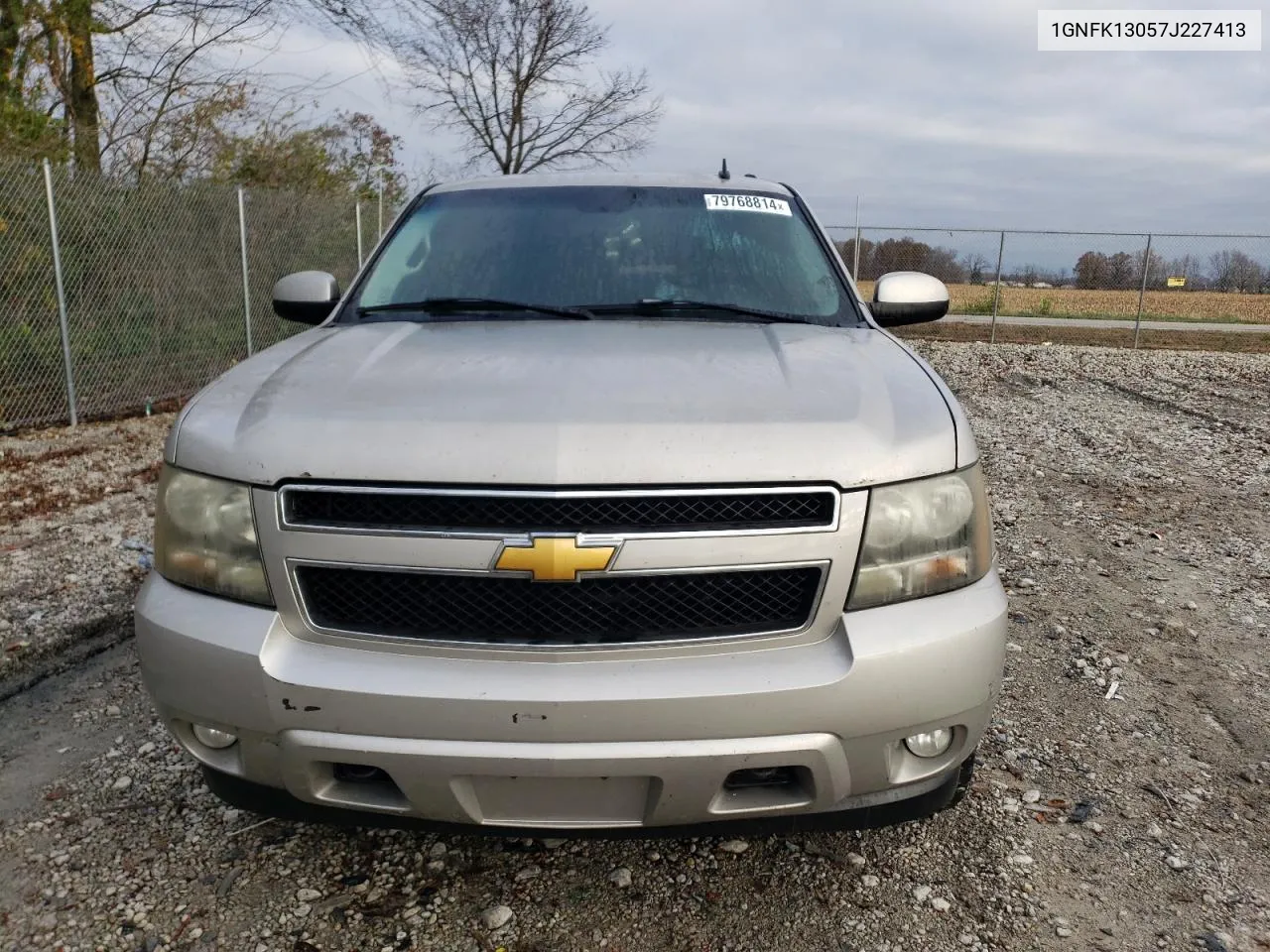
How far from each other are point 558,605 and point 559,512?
0.63ft

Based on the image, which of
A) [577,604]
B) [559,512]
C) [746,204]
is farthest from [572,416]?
[746,204]

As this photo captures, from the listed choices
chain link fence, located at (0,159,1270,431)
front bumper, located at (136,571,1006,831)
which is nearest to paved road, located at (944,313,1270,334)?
chain link fence, located at (0,159,1270,431)

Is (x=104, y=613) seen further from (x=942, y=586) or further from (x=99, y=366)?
(x=99, y=366)

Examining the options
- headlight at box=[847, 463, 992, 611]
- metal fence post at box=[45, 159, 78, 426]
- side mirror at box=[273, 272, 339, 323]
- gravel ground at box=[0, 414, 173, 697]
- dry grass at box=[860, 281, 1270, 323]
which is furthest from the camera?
dry grass at box=[860, 281, 1270, 323]

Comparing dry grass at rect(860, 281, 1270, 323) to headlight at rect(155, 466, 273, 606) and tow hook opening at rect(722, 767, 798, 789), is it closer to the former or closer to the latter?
tow hook opening at rect(722, 767, 798, 789)

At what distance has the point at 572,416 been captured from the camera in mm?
1887

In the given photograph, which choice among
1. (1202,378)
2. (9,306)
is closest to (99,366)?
(9,306)

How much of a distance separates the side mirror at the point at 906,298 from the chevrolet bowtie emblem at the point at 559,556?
1.92 m

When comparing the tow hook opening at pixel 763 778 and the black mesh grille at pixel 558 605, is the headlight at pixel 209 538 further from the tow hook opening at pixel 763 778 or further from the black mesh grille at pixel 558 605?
the tow hook opening at pixel 763 778

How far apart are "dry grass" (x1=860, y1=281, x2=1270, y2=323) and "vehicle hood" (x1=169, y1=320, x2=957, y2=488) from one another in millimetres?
17205

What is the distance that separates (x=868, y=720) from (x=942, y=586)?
0.36 metres

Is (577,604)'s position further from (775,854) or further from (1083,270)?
(1083,270)

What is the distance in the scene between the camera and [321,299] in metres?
3.27

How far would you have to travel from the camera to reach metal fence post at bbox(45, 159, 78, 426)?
769cm
